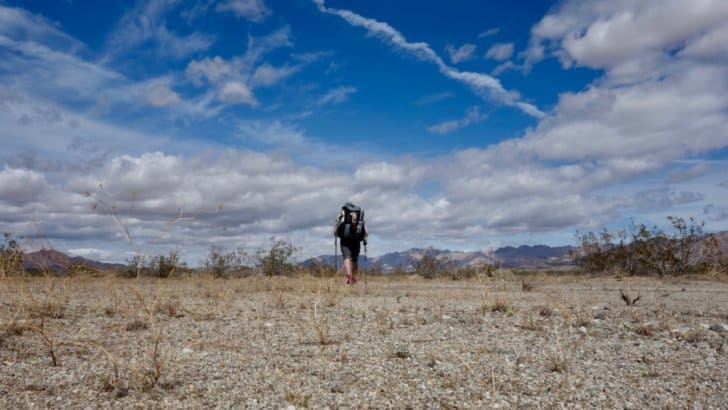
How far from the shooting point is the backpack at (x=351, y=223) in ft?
51.9

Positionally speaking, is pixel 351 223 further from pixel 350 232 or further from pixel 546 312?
pixel 546 312

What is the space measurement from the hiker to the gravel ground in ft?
18.7

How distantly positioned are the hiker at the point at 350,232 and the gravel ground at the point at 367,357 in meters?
5.71

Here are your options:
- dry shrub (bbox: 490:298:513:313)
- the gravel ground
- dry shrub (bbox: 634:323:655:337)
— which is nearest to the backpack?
the gravel ground

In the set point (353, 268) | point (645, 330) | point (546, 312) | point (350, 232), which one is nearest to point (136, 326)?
point (546, 312)

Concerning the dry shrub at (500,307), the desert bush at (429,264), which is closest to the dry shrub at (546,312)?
the dry shrub at (500,307)

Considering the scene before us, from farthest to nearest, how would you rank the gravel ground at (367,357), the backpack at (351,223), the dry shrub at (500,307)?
Result: the backpack at (351,223), the dry shrub at (500,307), the gravel ground at (367,357)

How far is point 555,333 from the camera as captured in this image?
734 centimetres

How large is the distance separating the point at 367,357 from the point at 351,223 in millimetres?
9905

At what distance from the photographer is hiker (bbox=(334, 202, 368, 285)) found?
51.9 ft

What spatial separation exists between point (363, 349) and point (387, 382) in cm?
145

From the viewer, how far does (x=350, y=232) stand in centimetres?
1574

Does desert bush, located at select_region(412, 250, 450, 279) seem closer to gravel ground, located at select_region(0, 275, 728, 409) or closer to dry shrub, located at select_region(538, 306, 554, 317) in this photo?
gravel ground, located at select_region(0, 275, 728, 409)

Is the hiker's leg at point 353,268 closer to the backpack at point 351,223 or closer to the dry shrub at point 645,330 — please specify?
the backpack at point 351,223
